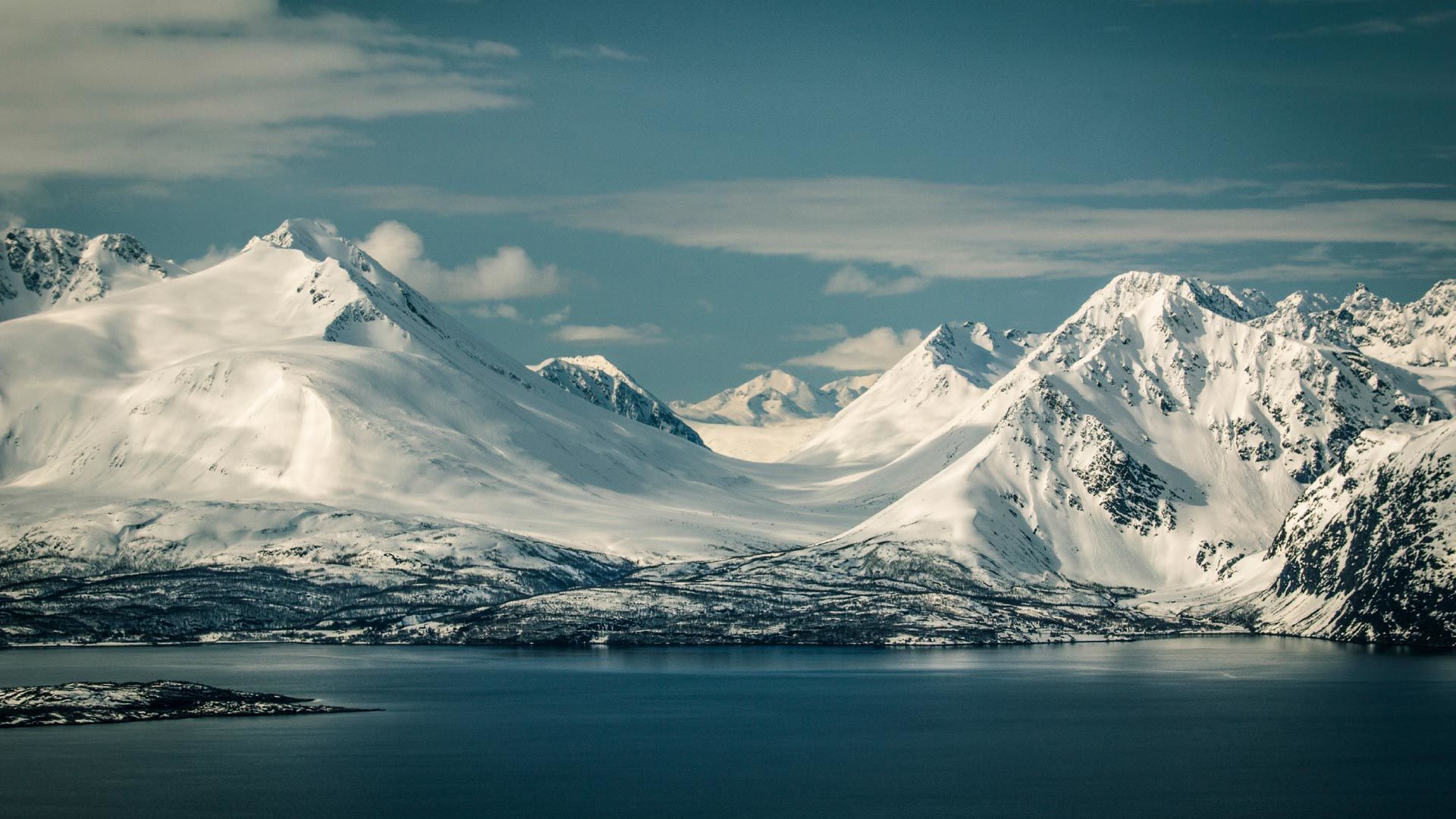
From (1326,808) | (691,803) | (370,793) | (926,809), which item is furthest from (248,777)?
(1326,808)

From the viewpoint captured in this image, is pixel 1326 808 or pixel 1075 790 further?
A: pixel 1075 790

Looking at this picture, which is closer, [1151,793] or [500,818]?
[500,818]

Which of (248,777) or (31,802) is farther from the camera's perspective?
(248,777)

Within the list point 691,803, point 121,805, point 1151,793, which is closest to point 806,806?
point 691,803

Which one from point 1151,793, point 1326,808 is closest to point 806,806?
point 1151,793

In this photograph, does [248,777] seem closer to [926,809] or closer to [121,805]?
[121,805]

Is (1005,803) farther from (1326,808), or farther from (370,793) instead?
(370,793)

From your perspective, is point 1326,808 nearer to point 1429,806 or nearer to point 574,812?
point 1429,806
